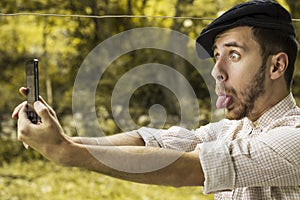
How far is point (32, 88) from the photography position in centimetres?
94

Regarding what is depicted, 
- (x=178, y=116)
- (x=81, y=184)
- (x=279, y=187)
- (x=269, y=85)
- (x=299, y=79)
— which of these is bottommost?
(x=81, y=184)

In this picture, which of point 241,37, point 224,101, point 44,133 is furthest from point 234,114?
point 44,133

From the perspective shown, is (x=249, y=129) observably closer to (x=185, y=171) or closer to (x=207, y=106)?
(x=185, y=171)

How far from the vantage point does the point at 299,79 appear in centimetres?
329

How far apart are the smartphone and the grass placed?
2.28 metres

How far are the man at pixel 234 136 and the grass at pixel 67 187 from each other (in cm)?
198

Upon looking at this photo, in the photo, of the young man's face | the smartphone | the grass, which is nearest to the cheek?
the young man's face

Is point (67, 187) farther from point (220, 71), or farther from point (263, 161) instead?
point (263, 161)

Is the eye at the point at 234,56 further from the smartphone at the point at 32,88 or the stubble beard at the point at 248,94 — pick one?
the smartphone at the point at 32,88

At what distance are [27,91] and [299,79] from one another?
2.53 meters

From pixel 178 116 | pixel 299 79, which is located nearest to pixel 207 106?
pixel 178 116

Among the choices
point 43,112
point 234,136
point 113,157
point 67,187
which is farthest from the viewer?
point 67,187

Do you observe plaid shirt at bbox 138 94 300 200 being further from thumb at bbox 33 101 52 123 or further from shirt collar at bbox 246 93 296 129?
thumb at bbox 33 101 52 123

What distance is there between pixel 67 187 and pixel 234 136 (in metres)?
2.17
